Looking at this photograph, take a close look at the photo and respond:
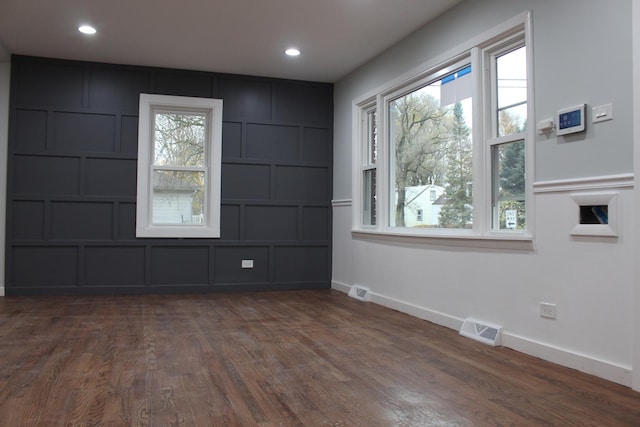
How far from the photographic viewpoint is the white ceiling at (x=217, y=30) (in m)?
4.06

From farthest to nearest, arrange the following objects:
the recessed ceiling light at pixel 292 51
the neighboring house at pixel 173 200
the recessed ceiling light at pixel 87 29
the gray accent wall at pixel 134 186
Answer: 1. the neighboring house at pixel 173 200
2. the gray accent wall at pixel 134 186
3. the recessed ceiling light at pixel 292 51
4. the recessed ceiling light at pixel 87 29

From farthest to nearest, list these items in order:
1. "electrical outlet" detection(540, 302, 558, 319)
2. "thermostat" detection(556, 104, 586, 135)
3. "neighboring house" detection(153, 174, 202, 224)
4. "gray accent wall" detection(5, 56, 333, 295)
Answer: "neighboring house" detection(153, 174, 202, 224)
"gray accent wall" detection(5, 56, 333, 295)
"electrical outlet" detection(540, 302, 558, 319)
"thermostat" detection(556, 104, 586, 135)

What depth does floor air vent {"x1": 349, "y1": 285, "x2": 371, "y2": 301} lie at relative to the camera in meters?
5.18

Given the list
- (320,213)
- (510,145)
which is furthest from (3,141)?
(510,145)

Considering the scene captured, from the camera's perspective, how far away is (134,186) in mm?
5547

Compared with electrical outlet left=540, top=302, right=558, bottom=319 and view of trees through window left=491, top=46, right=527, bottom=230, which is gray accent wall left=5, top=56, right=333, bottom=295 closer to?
view of trees through window left=491, top=46, right=527, bottom=230

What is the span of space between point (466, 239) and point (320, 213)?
2.74 m

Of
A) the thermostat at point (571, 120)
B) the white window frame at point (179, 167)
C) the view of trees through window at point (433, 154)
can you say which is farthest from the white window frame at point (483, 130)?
the white window frame at point (179, 167)

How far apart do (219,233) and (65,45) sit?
2.45m

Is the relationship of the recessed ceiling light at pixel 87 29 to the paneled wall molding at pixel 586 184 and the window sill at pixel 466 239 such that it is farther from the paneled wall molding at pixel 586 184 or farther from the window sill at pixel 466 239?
the paneled wall molding at pixel 586 184

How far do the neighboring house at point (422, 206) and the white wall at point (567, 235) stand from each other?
416 mm

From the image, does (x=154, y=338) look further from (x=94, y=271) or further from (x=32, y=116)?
(x=32, y=116)

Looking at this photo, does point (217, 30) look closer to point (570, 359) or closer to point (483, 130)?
point (483, 130)

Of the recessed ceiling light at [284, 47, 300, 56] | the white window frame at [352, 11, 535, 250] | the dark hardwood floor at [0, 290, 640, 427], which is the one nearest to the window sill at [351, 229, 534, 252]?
the white window frame at [352, 11, 535, 250]
